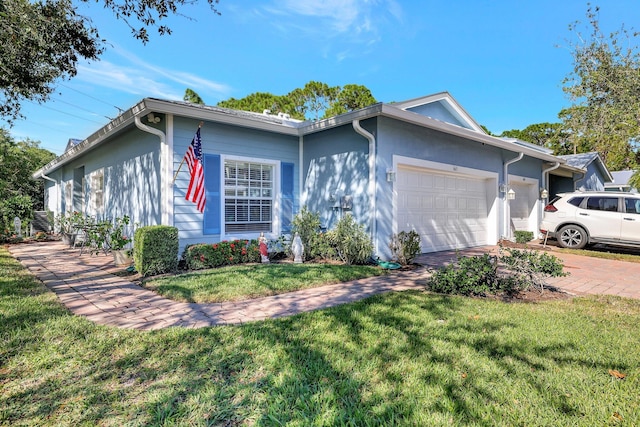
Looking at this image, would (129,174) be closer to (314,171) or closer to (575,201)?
(314,171)

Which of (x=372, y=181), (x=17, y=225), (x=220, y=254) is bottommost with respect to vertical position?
(x=220, y=254)

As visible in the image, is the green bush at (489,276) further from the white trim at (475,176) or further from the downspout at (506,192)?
the downspout at (506,192)

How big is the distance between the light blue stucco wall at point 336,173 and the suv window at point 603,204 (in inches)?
276

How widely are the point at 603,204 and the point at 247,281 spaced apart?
9.94 meters

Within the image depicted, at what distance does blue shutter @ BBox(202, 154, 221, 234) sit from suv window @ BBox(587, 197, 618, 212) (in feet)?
33.2

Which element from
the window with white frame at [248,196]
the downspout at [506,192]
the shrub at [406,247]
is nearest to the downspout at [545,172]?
the downspout at [506,192]

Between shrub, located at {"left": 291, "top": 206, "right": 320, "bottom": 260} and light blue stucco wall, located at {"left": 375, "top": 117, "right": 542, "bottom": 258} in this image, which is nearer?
light blue stucco wall, located at {"left": 375, "top": 117, "right": 542, "bottom": 258}

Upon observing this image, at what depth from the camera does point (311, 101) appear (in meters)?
22.2

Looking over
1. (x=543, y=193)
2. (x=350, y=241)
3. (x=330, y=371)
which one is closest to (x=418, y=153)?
(x=350, y=241)

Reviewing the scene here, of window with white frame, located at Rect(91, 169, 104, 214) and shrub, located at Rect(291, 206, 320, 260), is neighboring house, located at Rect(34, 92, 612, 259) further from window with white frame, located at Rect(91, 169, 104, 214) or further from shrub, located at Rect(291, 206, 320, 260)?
shrub, located at Rect(291, 206, 320, 260)

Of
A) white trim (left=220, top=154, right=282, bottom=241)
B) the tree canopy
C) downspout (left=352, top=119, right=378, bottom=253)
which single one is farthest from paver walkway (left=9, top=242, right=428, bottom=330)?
the tree canopy

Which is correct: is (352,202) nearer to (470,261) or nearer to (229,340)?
(470,261)

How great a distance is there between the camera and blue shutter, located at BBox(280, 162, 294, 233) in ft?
26.1

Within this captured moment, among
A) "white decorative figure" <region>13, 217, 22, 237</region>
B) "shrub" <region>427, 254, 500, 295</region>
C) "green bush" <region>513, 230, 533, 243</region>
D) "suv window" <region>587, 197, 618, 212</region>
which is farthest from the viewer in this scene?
"white decorative figure" <region>13, 217, 22, 237</region>
